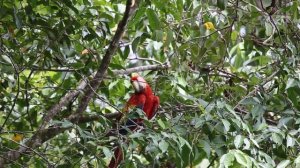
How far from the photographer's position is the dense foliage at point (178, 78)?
1.96m

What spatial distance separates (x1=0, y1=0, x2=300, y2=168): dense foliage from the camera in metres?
1.96

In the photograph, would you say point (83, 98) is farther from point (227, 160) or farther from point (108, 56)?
point (227, 160)

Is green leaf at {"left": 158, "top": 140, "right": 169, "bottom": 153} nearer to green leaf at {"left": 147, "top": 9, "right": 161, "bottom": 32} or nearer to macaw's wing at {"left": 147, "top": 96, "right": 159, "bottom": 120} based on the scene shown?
green leaf at {"left": 147, "top": 9, "right": 161, "bottom": 32}

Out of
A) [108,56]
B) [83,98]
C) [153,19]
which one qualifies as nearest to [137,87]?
[83,98]

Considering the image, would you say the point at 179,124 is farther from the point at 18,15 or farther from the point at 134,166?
the point at 18,15

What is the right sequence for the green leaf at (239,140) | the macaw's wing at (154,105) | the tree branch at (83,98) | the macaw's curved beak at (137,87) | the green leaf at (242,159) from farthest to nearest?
the macaw's curved beak at (137,87) → the macaw's wing at (154,105) → the tree branch at (83,98) → the green leaf at (239,140) → the green leaf at (242,159)

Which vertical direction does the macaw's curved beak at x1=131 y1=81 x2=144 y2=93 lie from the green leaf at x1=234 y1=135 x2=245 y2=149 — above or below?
below

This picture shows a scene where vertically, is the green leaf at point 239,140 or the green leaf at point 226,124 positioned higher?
the green leaf at point 226,124

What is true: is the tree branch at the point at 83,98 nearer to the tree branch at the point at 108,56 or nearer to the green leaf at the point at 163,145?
the tree branch at the point at 108,56

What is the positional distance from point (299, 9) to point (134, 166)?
0.86 metres

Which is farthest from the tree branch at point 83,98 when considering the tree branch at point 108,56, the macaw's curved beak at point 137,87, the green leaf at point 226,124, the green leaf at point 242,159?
the green leaf at point 242,159

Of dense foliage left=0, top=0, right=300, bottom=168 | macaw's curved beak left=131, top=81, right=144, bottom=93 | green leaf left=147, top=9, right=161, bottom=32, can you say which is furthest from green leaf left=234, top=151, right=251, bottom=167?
macaw's curved beak left=131, top=81, right=144, bottom=93

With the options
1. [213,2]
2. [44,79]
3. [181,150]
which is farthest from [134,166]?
[44,79]

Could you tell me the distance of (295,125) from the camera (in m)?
2.15
